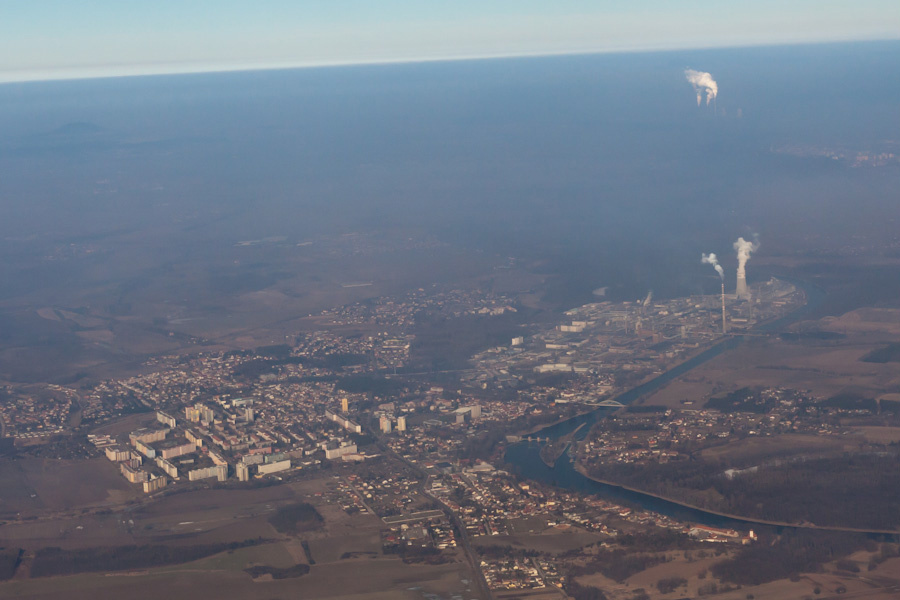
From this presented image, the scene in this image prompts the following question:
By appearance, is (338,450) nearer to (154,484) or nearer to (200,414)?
(154,484)

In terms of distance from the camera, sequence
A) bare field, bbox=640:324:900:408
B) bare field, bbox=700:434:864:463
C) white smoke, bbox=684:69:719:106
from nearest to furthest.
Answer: bare field, bbox=700:434:864:463 < bare field, bbox=640:324:900:408 < white smoke, bbox=684:69:719:106

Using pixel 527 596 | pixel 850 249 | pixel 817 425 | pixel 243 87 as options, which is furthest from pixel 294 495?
pixel 243 87

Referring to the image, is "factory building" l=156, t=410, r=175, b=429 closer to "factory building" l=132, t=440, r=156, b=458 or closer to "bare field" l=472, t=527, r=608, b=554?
"factory building" l=132, t=440, r=156, b=458

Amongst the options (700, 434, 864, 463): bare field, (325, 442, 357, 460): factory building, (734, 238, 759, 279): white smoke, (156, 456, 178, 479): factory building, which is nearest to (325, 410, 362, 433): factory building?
(325, 442, 357, 460): factory building

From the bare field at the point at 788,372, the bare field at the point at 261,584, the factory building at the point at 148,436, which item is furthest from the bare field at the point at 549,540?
the factory building at the point at 148,436

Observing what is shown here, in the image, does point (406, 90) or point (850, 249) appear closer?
point (850, 249)

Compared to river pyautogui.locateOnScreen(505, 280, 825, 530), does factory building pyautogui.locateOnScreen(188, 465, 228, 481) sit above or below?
above

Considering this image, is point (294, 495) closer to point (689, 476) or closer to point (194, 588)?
point (194, 588)
